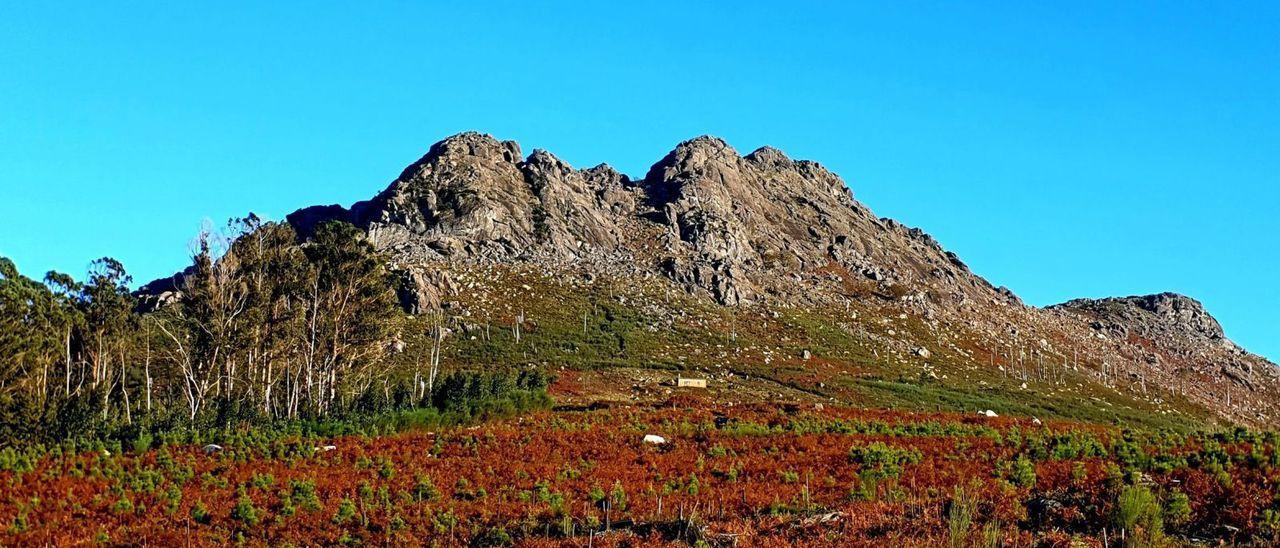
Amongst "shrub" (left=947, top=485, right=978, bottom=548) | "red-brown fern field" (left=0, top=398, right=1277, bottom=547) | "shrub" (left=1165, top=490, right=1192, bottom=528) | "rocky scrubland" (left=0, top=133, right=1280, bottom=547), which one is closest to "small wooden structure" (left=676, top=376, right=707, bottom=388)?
"rocky scrubland" (left=0, top=133, right=1280, bottom=547)

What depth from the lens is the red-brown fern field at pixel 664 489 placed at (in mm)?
18328

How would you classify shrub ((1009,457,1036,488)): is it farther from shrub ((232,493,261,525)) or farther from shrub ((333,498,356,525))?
shrub ((232,493,261,525))

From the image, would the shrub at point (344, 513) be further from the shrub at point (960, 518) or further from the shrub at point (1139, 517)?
Answer: the shrub at point (1139, 517)

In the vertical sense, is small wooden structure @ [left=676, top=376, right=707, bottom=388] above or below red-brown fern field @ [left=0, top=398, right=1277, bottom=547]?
above

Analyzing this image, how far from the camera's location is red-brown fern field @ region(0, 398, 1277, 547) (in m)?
18.3

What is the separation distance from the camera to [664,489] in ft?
79.8

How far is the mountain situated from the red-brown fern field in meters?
60.8

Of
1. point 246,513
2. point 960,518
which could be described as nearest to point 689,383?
point 246,513

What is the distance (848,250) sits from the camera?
163 metres

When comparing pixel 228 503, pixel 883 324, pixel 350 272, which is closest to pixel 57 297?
pixel 350 272

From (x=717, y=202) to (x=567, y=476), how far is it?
455 ft

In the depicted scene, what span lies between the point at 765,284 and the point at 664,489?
115161mm

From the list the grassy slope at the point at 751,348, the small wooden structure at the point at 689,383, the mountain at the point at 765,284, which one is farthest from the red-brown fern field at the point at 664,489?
the mountain at the point at 765,284

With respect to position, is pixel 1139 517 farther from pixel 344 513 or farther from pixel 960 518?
pixel 344 513
